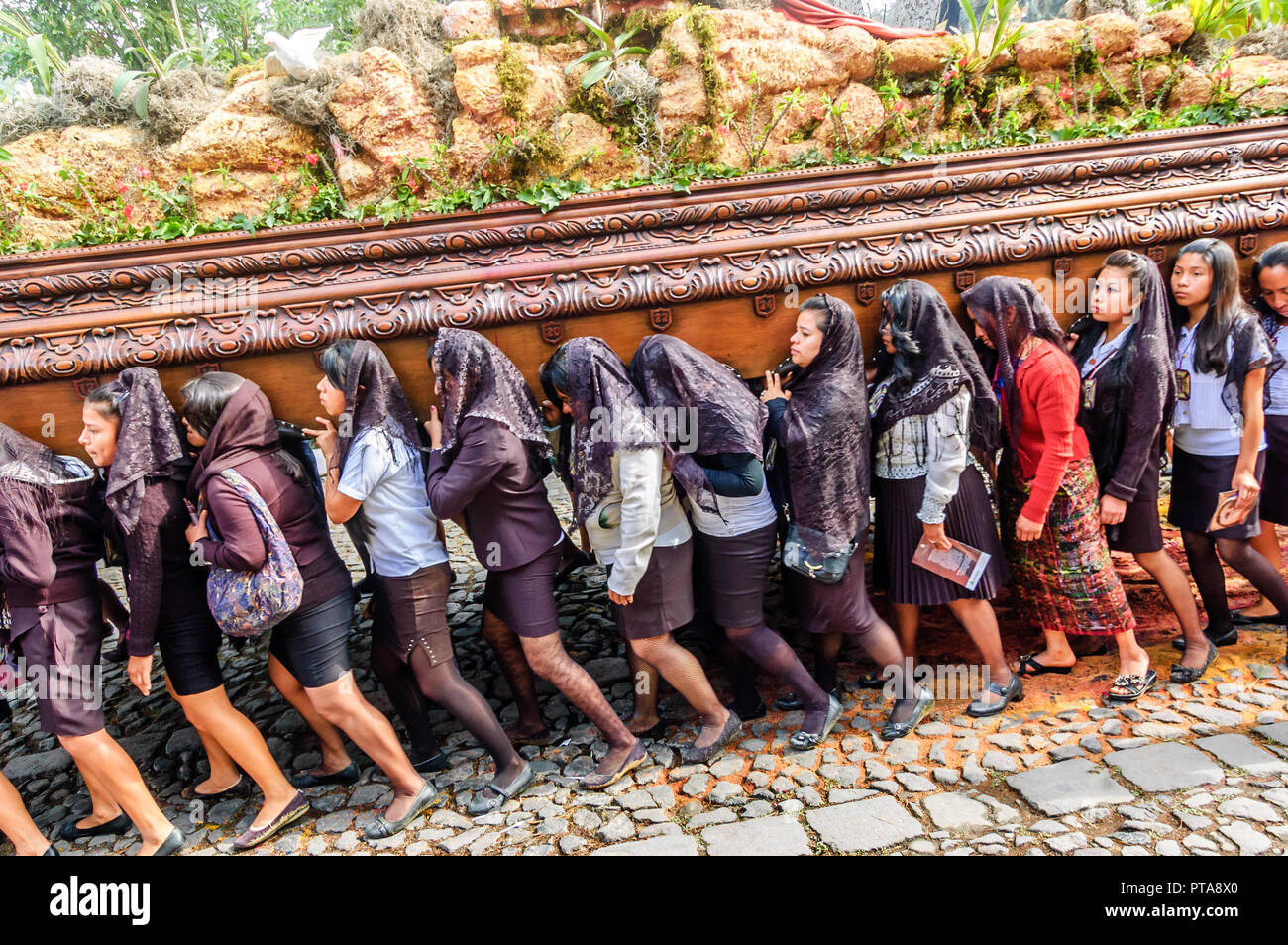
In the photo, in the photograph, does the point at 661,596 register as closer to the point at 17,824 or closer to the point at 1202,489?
the point at 1202,489

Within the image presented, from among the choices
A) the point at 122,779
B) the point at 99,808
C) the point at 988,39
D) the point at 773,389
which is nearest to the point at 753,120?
the point at 988,39

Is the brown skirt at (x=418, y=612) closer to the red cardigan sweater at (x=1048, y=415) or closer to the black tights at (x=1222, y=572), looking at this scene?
the red cardigan sweater at (x=1048, y=415)

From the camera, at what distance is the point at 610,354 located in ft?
8.45

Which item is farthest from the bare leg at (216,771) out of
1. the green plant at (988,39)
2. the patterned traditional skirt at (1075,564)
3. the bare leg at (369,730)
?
the green plant at (988,39)

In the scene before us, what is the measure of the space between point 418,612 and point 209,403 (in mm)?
1033

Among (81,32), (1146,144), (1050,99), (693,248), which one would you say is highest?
(81,32)

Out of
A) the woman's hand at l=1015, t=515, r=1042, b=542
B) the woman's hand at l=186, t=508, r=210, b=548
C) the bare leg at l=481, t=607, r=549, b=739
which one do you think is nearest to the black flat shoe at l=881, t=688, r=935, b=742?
the woman's hand at l=1015, t=515, r=1042, b=542

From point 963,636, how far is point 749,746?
49.5 inches

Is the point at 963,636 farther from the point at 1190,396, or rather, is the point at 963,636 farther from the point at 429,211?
the point at 429,211

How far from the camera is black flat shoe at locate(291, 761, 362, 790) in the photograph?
297 centimetres

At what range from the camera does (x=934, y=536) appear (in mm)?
2723

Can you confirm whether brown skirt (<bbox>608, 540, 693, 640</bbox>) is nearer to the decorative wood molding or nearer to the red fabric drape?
the decorative wood molding

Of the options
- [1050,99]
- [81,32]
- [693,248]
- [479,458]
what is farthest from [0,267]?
[81,32]

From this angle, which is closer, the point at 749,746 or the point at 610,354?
the point at 610,354
